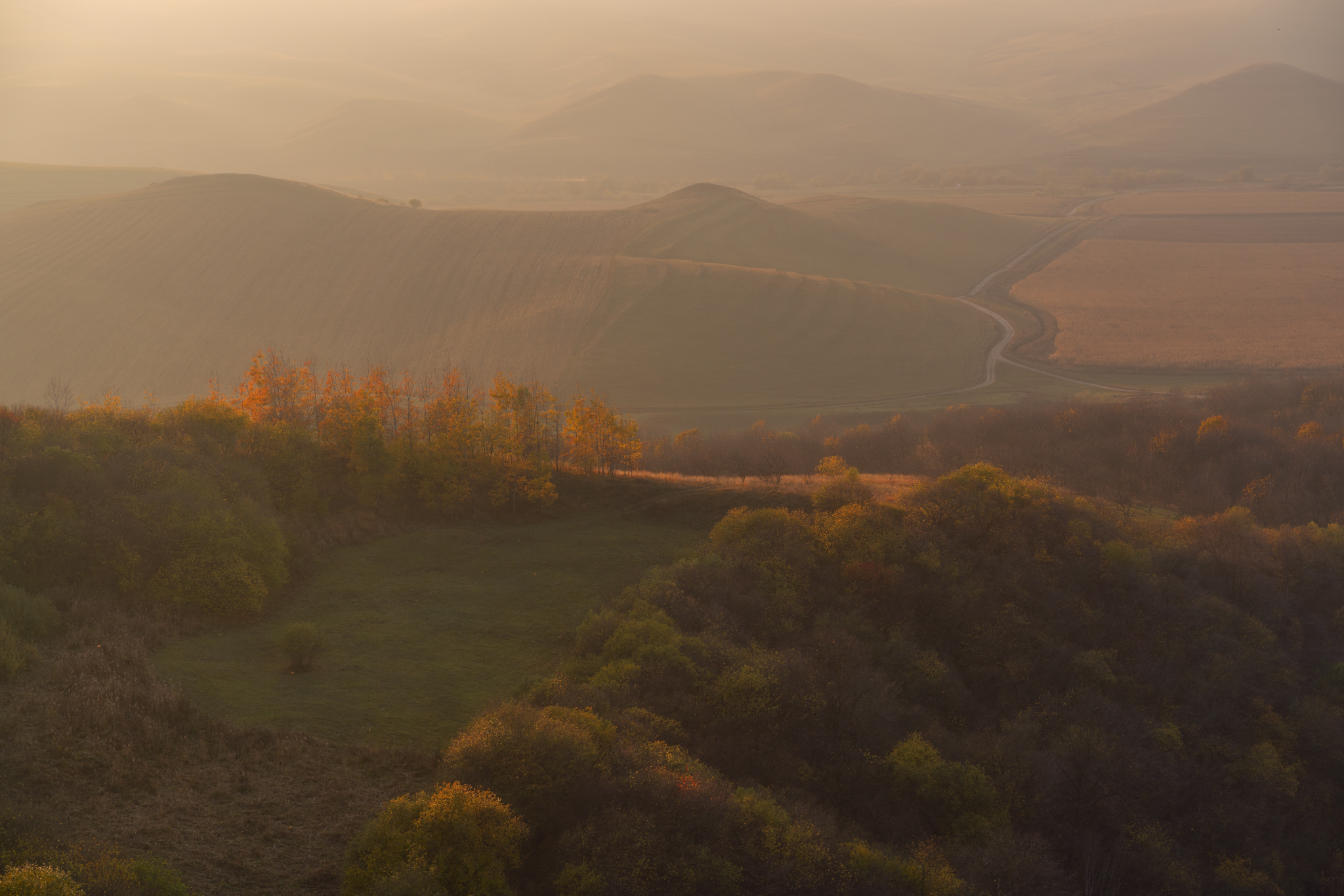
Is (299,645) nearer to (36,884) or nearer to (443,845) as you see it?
(443,845)

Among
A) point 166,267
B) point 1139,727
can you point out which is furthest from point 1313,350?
point 166,267

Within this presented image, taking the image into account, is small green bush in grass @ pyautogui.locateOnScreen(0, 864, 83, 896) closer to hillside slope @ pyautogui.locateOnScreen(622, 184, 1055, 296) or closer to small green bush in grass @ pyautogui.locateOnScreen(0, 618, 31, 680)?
small green bush in grass @ pyautogui.locateOnScreen(0, 618, 31, 680)

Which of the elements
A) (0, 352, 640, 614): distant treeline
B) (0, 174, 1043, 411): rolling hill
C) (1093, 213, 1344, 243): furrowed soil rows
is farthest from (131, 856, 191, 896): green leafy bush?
(1093, 213, 1344, 243): furrowed soil rows

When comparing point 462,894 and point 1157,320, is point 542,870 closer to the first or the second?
point 462,894

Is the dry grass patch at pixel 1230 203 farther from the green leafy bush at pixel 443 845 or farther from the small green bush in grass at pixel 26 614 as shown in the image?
the small green bush in grass at pixel 26 614

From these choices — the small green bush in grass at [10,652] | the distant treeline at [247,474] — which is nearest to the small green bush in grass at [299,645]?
the distant treeline at [247,474]

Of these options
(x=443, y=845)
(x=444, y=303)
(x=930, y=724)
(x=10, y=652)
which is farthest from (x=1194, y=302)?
(x=10, y=652)
